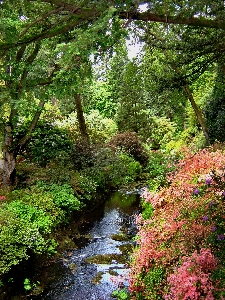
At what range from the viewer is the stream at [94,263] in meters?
6.02

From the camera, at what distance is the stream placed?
6.02 meters

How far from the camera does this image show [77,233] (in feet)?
30.0

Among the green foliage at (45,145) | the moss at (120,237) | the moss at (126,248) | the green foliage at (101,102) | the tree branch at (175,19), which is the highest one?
the green foliage at (101,102)

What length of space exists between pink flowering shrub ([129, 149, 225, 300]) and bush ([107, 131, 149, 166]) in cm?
1043

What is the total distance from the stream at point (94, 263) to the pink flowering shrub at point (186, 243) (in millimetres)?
840

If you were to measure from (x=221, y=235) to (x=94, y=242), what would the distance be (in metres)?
4.81

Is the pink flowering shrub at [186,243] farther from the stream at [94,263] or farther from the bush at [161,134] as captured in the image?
the bush at [161,134]

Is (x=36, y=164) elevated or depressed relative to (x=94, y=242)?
elevated

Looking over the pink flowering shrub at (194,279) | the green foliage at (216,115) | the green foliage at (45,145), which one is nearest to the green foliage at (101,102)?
the green foliage at (216,115)

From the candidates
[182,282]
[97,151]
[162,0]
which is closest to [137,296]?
[182,282]

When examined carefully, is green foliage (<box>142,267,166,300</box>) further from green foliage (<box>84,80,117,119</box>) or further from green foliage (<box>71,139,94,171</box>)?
green foliage (<box>84,80,117,119</box>)

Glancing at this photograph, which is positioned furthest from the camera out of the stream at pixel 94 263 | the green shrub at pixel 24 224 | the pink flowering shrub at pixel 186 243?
the stream at pixel 94 263

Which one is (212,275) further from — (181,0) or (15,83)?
(181,0)

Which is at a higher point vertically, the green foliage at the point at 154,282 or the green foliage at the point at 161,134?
the green foliage at the point at 161,134
